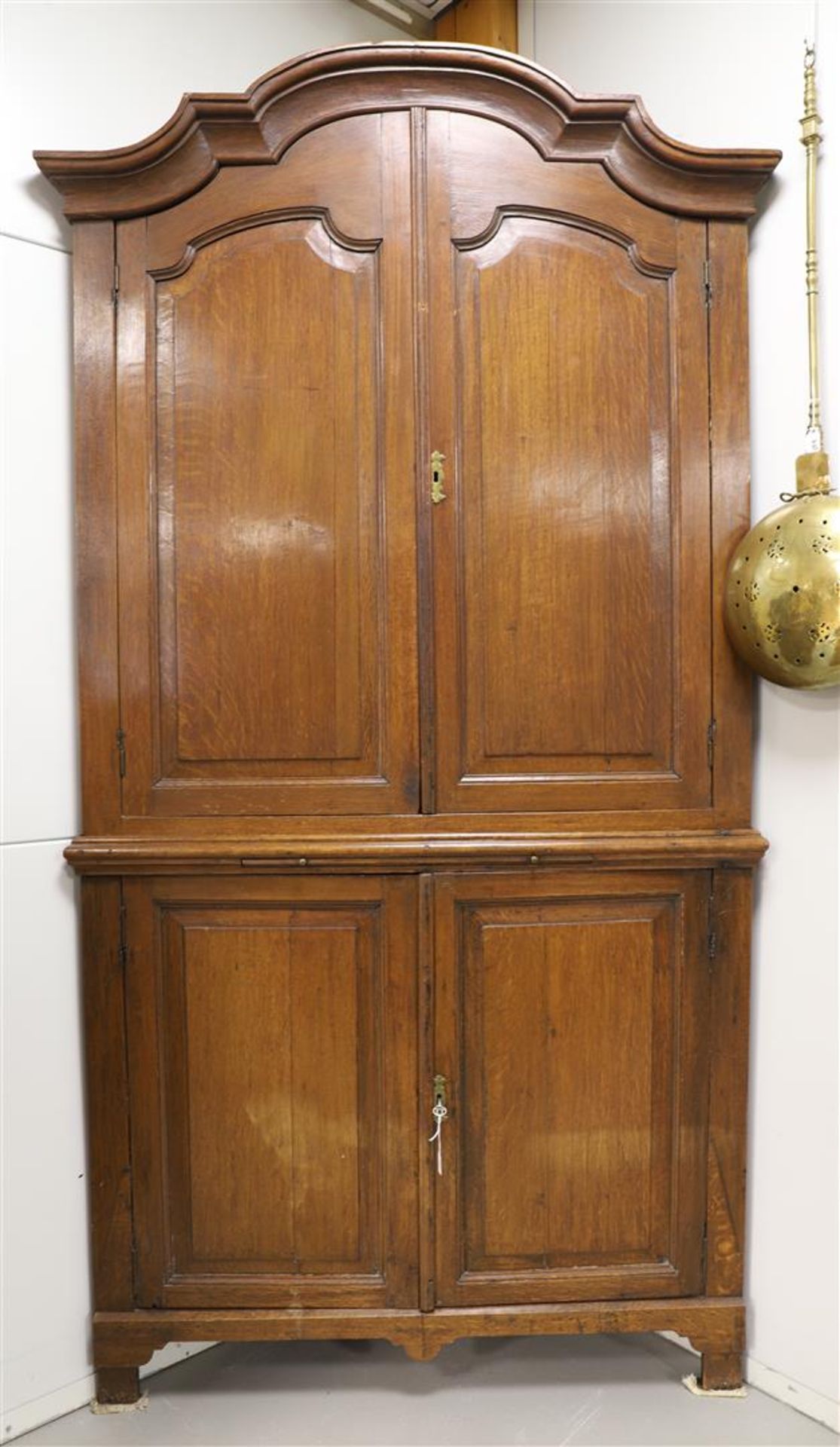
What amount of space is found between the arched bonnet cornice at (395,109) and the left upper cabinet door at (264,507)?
0.14ft

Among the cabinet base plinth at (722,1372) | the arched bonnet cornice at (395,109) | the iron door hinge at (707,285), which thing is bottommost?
the cabinet base plinth at (722,1372)

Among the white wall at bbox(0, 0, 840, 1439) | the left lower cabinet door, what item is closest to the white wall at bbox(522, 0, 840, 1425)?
the white wall at bbox(0, 0, 840, 1439)

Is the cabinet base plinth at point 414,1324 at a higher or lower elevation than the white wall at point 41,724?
lower

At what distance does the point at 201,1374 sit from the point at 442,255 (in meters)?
2.01

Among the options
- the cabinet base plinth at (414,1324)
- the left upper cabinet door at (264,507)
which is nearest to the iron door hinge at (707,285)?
the left upper cabinet door at (264,507)

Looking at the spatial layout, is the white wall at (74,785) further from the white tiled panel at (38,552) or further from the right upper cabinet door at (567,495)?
the right upper cabinet door at (567,495)

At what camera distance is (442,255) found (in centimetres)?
146

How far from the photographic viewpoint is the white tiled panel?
1.53 metres

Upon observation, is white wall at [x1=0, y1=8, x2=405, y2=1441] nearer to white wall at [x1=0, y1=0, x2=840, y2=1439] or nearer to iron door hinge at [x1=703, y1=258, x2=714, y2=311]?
white wall at [x1=0, y1=0, x2=840, y2=1439]

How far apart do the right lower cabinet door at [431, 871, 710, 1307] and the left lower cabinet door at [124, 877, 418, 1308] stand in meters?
0.09

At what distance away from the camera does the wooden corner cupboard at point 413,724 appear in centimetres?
148

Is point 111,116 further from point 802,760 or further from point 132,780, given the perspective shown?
point 802,760

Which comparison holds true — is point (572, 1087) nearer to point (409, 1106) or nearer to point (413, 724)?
point (409, 1106)

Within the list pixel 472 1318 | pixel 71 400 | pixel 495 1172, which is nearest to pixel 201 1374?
pixel 472 1318
